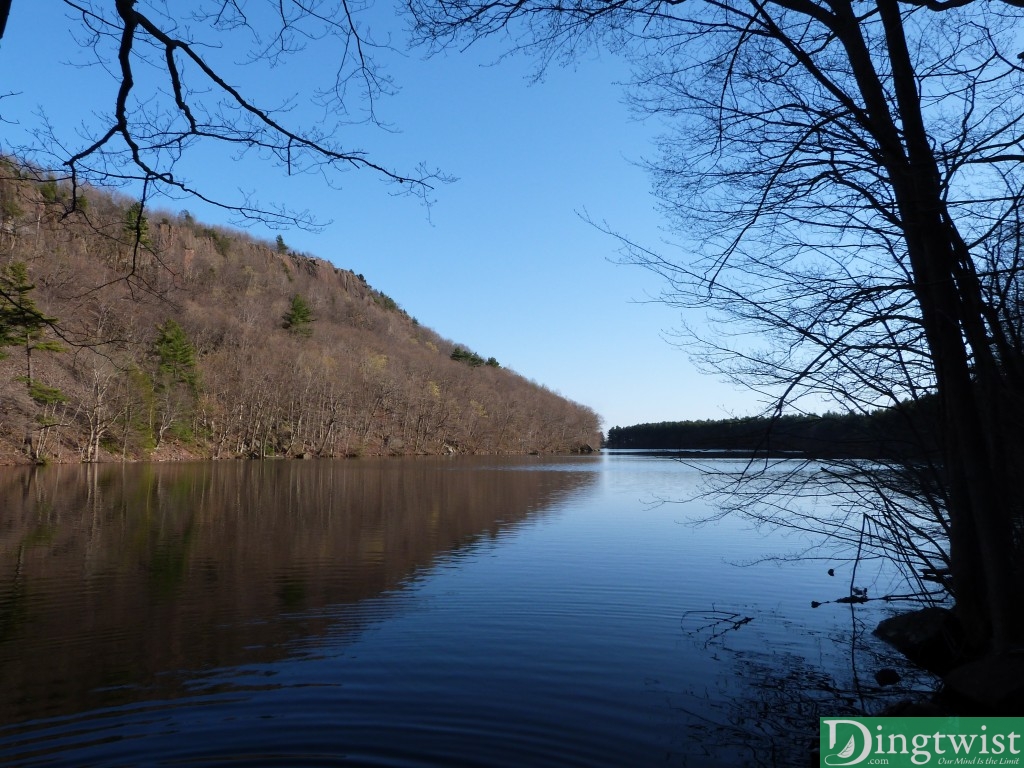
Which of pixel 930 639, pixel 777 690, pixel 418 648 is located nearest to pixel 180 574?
pixel 418 648

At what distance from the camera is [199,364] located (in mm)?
64375

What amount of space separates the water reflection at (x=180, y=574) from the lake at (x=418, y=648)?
0.18ft

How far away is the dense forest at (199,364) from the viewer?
215 inches

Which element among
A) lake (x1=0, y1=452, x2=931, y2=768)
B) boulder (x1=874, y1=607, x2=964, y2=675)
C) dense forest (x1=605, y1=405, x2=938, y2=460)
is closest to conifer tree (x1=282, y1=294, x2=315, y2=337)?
lake (x1=0, y1=452, x2=931, y2=768)

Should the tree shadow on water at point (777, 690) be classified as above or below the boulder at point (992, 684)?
below

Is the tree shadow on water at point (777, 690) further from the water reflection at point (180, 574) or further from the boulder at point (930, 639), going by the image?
the water reflection at point (180, 574)

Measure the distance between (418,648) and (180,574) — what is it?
5.79 metres

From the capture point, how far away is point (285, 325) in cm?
9512

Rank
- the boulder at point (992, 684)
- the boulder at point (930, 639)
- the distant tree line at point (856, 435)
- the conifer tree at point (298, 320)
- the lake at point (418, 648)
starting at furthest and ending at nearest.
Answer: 1. the conifer tree at point (298, 320)
2. the boulder at point (930, 639)
3. the distant tree line at point (856, 435)
4. the boulder at point (992, 684)
5. the lake at point (418, 648)

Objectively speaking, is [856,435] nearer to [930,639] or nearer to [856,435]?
[856,435]

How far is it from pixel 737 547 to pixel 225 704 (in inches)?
471

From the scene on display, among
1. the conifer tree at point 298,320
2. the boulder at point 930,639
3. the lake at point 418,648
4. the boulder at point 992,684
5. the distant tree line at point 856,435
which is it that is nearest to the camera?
the lake at point 418,648

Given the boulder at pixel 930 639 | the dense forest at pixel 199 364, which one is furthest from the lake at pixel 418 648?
the dense forest at pixel 199 364

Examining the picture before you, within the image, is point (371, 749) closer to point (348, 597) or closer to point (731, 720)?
point (731, 720)
